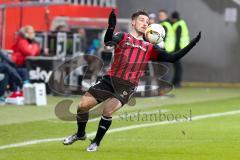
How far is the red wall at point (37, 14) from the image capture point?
25219 millimetres

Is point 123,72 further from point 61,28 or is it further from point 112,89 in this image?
point 61,28

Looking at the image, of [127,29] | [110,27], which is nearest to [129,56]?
[110,27]

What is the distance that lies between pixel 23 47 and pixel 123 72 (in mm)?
10579

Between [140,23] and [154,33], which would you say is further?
[154,33]

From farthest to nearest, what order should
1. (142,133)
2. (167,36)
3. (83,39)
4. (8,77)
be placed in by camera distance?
(83,39) < (167,36) < (8,77) < (142,133)

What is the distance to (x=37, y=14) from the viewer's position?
2645 cm

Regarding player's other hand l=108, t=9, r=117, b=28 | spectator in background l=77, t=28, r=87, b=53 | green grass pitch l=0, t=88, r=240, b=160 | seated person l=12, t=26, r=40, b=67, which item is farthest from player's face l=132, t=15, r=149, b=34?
spectator in background l=77, t=28, r=87, b=53

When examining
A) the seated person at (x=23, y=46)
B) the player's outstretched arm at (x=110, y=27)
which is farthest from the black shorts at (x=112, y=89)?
the seated person at (x=23, y=46)

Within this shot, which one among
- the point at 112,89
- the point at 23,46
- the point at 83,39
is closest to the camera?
the point at 112,89

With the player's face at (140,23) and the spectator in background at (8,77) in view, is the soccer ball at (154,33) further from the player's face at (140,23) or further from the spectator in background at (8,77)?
the spectator in background at (8,77)

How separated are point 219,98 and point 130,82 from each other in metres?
11.1

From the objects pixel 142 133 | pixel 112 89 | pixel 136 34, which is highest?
pixel 136 34

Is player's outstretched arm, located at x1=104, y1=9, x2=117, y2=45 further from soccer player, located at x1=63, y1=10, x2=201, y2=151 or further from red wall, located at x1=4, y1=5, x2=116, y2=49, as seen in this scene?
red wall, located at x1=4, y1=5, x2=116, y2=49

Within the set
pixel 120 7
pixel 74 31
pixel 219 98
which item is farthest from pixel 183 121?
pixel 120 7
